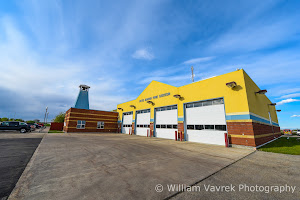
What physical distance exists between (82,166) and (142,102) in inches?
741

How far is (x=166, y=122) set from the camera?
59.7ft

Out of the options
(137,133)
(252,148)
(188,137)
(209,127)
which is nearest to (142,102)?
(137,133)

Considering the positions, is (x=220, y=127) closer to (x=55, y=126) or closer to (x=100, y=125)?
(x=100, y=125)

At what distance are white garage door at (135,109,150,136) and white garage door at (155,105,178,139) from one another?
8.24 feet

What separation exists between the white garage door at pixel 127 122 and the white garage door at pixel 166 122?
910cm

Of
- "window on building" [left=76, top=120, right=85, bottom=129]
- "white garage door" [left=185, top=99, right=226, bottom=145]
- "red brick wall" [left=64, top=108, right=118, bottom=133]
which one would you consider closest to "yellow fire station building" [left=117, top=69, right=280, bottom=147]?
"white garage door" [left=185, top=99, right=226, bottom=145]

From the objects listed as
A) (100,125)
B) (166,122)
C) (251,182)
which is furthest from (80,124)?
(251,182)

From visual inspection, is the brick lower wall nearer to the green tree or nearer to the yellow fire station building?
the yellow fire station building

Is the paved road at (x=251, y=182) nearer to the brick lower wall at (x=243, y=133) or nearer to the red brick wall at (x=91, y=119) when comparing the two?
the brick lower wall at (x=243, y=133)

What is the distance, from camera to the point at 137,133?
23.7 meters

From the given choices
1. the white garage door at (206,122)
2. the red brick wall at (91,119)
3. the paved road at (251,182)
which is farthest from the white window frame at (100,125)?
the paved road at (251,182)

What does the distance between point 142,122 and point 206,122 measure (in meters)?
12.8

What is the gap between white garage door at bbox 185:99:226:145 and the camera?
12180 millimetres

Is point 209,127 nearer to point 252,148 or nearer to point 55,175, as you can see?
point 252,148
